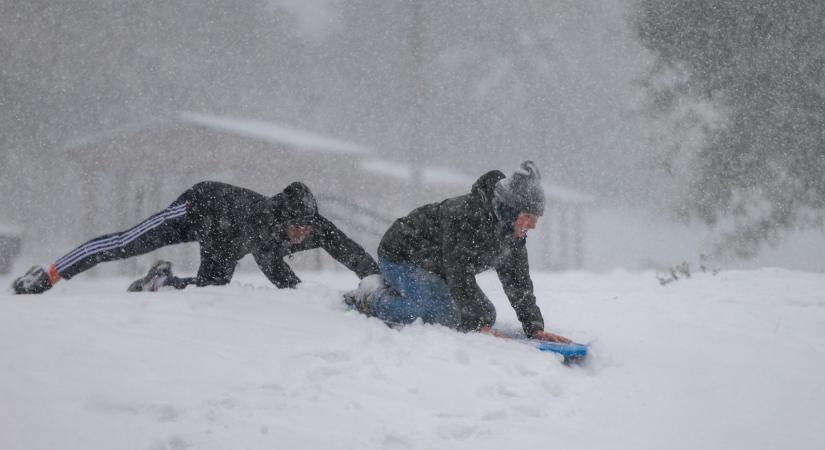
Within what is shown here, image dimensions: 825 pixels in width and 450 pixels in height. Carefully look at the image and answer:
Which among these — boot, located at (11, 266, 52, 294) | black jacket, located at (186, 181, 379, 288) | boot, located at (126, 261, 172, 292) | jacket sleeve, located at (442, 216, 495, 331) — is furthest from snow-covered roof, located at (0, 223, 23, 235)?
jacket sleeve, located at (442, 216, 495, 331)

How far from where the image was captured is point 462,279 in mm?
4055

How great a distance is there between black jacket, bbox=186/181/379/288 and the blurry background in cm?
803

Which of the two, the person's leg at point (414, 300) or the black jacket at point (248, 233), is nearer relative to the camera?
the person's leg at point (414, 300)

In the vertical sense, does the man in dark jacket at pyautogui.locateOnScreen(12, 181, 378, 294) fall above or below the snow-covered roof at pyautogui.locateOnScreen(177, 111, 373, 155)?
below

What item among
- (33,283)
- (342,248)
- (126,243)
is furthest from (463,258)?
(33,283)

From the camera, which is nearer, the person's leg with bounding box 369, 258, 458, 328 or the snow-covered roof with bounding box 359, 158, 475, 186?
the person's leg with bounding box 369, 258, 458, 328

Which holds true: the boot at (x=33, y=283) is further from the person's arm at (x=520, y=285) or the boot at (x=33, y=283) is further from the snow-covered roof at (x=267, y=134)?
the snow-covered roof at (x=267, y=134)

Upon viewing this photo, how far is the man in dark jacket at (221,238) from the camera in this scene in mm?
4676

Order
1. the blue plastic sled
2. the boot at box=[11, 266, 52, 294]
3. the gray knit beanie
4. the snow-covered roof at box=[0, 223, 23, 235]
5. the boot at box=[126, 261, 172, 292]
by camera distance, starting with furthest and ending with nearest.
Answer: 1. the snow-covered roof at box=[0, 223, 23, 235]
2. the boot at box=[126, 261, 172, 292]
3. the boot at box=[11, 266, 52, 294]
4. the gray knit beanie
5. the blue plastic sled

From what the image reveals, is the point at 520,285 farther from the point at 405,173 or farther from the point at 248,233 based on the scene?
the point at 405,173

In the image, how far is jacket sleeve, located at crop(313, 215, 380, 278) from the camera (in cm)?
509

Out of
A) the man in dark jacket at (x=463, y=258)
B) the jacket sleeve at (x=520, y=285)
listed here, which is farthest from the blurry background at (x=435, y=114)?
the jacket sleeve at (x=520, y=285)

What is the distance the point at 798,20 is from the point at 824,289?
7.61m

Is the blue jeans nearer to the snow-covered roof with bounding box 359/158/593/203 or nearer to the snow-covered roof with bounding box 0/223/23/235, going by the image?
the snow-covered roof with bounding box 0/223/23/235
